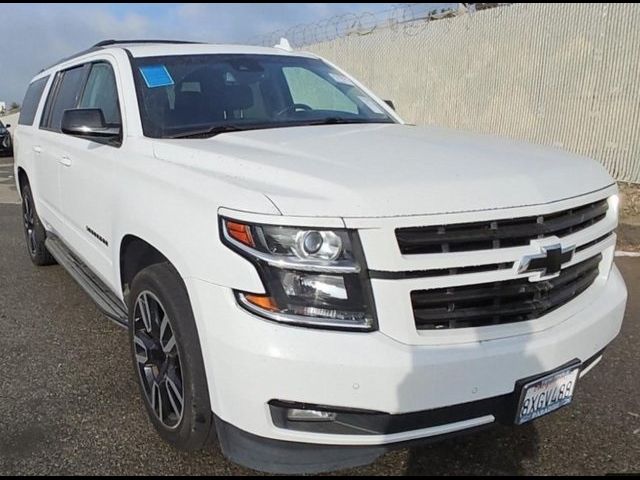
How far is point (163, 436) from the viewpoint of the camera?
2670 mm

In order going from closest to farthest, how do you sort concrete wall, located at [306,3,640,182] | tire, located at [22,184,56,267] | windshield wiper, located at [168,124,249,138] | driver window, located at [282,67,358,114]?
1. windshield wiper, located at [168,124,249,138]
2. driver window, located at [282,67,358,114]
3. tire, located at [22,184,56,267]
4. concrete wall, located at [306,3,640,182]

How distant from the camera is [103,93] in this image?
3803 mm

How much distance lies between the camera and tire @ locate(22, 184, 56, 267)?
556 centimetres

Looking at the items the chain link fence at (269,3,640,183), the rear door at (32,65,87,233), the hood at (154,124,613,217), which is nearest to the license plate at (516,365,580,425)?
the hood at (154,124,613,217)

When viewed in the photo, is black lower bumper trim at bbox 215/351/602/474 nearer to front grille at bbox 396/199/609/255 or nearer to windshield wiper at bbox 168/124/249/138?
front grille at bbox 396/199/609/255

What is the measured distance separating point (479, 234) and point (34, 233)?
16.2 ft

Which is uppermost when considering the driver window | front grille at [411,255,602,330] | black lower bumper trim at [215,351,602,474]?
the driver window

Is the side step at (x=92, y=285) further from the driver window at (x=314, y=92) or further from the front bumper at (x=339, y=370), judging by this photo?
the driver window at (x=314, y=92)

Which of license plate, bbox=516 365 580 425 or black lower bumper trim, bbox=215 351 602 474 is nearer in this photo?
black lower bumper trim, bbox=215 351 602 474

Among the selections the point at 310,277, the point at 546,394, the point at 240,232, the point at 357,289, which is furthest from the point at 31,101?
the point at 546,394

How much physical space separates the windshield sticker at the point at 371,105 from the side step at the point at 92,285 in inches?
79.9

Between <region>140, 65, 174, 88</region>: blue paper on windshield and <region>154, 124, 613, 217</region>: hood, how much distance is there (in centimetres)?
56

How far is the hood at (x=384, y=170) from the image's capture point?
2043mm

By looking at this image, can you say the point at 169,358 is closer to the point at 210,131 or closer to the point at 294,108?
the point at 210,131
